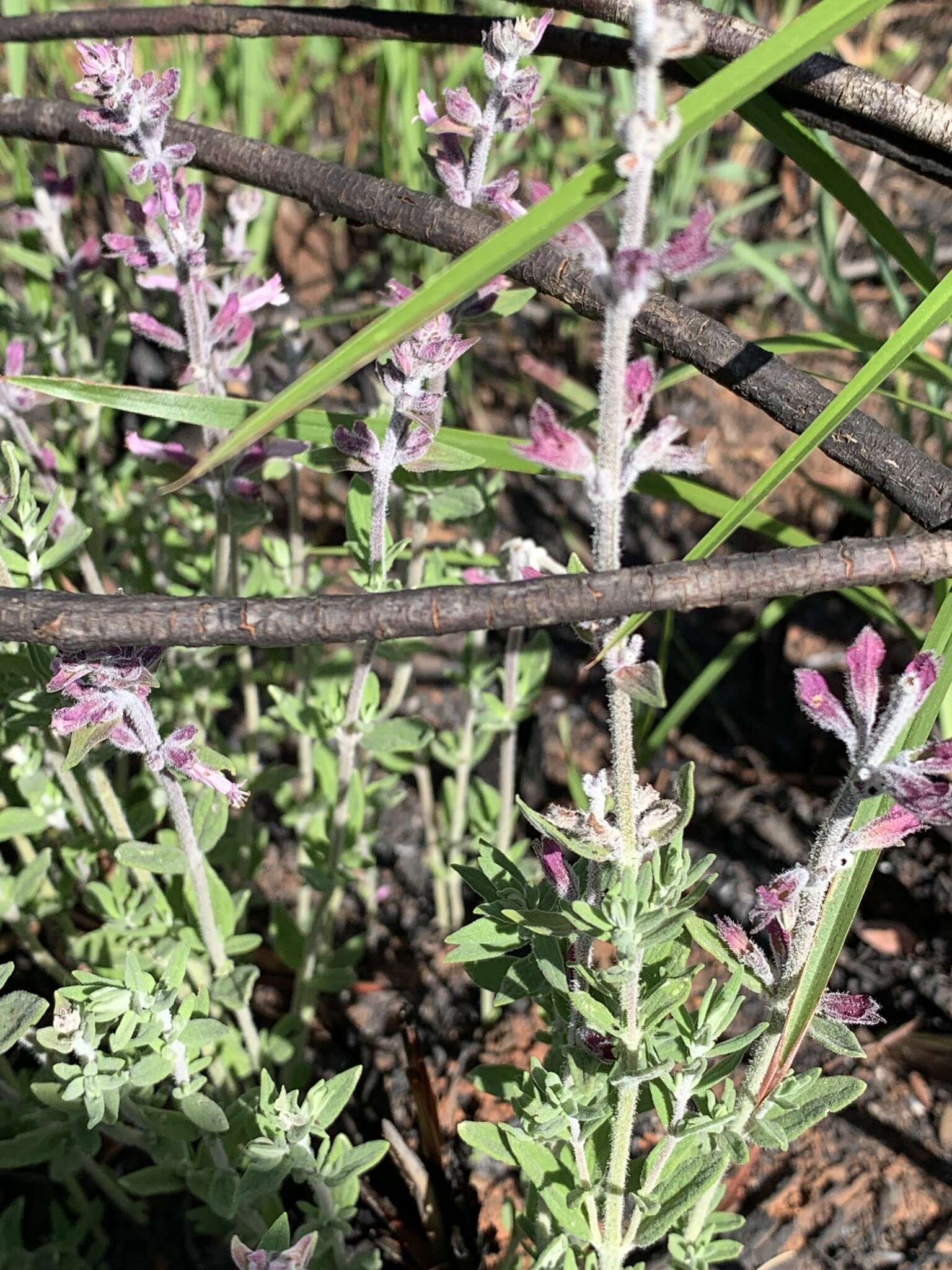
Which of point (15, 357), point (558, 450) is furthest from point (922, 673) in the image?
point (15, 357)

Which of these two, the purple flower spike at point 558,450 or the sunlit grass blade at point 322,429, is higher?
the purple flower spike at point 558,450

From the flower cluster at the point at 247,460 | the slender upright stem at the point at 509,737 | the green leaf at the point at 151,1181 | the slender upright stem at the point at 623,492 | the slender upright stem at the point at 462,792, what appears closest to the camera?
the slender upright stem at the point at 623,492

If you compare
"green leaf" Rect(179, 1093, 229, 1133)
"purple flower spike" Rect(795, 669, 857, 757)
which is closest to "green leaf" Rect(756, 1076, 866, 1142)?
"purple flower spike" Rect(795, 669, 857, 757)

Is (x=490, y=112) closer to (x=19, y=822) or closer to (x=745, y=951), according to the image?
(x=745, y=951)

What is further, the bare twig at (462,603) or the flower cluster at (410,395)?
the flower cluster at (410,395)

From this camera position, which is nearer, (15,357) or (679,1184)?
(679,1184)

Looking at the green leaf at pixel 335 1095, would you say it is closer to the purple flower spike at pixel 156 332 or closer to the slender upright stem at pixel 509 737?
the slender upright stem at pixel 509 737

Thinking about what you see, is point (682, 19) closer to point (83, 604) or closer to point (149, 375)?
point (83, 604)

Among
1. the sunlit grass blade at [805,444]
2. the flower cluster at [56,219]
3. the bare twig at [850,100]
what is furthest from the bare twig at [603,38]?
the sunlit grass blade at [805,444]
